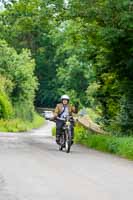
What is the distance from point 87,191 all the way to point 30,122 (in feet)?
191

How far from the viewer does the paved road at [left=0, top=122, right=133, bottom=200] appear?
1059 centimetres

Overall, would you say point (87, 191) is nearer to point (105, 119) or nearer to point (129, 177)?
point (129, 177)

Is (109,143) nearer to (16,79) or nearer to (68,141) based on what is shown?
(68,141)

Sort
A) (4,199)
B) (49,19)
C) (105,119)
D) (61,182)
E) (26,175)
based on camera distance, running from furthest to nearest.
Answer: (105,119) < (49,19) < (26,175) < (61,182) < (4,199)

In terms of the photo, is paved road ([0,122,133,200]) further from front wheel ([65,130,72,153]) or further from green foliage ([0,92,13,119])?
green foliage ([0,92,13,119])

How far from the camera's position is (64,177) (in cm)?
1283

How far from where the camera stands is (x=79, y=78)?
73188 millimetres

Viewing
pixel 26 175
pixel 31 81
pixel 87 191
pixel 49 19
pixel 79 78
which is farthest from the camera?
pixel 79 78

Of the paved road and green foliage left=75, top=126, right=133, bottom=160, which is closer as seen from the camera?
the paved road

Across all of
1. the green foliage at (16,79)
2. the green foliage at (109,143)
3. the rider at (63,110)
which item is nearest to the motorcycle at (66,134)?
the rider at (63,110)

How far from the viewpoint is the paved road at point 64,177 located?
10.6m

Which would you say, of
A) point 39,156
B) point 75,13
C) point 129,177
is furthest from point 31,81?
point 129,177

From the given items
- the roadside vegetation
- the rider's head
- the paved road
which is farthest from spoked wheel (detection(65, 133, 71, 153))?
the roadside vegetation

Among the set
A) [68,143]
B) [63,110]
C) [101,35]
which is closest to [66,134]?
[68,143]
